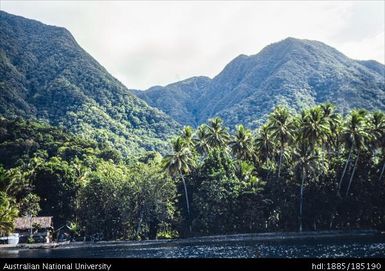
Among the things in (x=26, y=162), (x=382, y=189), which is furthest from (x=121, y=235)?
(x=382, y=189)

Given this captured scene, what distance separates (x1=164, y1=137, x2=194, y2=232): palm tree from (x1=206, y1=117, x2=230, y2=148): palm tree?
33.5 feet

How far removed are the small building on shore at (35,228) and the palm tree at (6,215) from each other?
5449mm

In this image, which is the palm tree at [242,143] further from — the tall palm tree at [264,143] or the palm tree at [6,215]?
the palm tree at [6,215]

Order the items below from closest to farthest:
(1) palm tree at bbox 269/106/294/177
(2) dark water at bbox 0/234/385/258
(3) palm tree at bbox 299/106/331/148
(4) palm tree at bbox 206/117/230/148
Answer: (2) dark water at bbox 0/234/385/258
(3) palm tree at bbox 299/106/331/148
(1) palm tree at bbox 269/106/294/177
(4) palm tree at bbox 206/117/230/148

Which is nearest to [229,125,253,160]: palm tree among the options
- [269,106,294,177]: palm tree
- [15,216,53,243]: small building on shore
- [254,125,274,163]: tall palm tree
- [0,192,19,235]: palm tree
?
[254,125,274,163]: tall palm tree

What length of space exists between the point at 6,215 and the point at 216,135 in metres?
46.2

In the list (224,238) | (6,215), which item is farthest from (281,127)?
(6,215)

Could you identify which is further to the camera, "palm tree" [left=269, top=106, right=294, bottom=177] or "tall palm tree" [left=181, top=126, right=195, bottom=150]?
"tall palm tree" [left=181, top=126, right=195, bottom=150]

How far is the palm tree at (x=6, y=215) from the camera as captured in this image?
3241 inches

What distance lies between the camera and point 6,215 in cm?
8275

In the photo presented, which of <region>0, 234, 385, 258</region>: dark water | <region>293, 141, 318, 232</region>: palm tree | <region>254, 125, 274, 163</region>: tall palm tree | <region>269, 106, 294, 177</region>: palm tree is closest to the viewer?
<region>0, 234, 385, 258</region>: dark water

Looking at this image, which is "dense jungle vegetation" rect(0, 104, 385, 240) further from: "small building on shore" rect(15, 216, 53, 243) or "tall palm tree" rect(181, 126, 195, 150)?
"small building on shore" rect(15, 216, 53, 243)

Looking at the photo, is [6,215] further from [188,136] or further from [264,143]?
[264,143]

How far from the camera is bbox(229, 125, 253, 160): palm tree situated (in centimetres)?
Result: 9419
